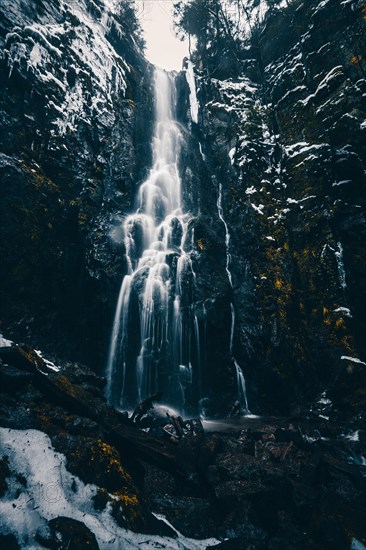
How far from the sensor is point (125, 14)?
31672mm

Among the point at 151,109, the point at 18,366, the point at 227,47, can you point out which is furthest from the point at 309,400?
the point at 227,47

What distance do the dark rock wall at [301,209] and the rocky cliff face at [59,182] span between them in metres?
6.57

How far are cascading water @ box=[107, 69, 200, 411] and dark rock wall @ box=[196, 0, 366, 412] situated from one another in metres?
2.43

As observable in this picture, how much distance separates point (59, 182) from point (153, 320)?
922cm

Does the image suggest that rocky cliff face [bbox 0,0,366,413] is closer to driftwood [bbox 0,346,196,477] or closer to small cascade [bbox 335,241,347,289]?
small cascade [bbox 335,241,347,289]

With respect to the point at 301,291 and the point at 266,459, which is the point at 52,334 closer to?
the point at 266,459

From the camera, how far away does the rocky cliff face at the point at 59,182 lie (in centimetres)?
1366

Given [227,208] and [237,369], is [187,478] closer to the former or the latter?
[237,369]

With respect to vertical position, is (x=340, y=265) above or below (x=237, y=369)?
above

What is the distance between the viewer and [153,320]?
49.0ft

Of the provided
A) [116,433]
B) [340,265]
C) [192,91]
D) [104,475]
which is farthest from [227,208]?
[104,475]

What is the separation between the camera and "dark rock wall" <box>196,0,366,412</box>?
13.3 metres

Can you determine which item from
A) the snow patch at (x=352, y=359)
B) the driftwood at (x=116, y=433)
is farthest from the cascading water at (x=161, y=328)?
the driftwood at (x=116, y=433)

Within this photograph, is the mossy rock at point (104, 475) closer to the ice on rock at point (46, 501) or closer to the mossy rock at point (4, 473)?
the ice on rock at point (46, 501)
